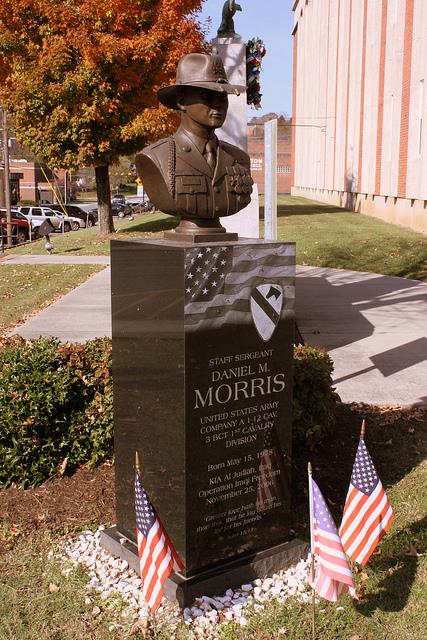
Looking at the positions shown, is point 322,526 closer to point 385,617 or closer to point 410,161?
point 385,617

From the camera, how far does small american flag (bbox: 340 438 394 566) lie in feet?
13.5

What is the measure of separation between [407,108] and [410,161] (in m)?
2.02

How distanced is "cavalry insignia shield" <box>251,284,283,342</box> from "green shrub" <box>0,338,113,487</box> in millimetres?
1932

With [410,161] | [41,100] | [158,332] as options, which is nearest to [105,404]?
[158,332]

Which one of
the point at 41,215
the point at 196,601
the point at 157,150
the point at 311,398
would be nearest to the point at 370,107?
the point at 41,215

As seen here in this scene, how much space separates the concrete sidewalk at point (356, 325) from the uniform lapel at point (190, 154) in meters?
3.90

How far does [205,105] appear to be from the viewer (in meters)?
4.56

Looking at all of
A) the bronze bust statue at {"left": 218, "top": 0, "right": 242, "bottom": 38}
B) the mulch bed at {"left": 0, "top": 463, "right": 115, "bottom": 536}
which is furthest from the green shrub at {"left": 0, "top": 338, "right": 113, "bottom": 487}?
the bronze bust statue at {"left": 218, "top": 0, "right": 242, "bottom": 38}

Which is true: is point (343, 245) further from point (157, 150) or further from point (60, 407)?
point (157, 150)

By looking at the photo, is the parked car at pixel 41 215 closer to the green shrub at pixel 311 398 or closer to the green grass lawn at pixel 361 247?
the green grass lawn at pixel 361 247

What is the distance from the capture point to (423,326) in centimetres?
1179

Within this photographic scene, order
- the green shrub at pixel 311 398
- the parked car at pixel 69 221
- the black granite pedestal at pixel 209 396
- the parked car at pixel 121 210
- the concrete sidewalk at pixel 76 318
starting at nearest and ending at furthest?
1. the black granite pedestal at pixel 209 396
2. the green shrub at pixel 311 398
3. the concrete sidewalk at pixel 76 318
4. the parked car at pixel 69 221
5. the parked car at pixel 121 210

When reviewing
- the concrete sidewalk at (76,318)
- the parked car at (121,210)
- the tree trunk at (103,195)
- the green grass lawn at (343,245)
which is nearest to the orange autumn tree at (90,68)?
the tree trunk at (103,195)

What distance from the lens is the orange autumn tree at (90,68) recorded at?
21469 millimetres
